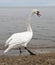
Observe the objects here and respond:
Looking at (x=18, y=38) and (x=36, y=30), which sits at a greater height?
(x=18, y=38)

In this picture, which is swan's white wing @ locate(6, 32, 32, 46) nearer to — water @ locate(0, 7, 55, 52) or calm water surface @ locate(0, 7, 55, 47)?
calm water surface @ locate(0, 7, 55, 47)

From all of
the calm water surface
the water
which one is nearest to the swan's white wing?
the calm water surface

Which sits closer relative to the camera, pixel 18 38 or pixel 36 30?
pixel 18 38

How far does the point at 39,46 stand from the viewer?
748 inches

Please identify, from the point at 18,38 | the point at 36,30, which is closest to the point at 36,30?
the point at 36,30

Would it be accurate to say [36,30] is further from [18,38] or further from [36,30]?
[18,38]

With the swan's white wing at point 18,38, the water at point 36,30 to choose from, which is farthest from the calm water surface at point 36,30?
the swan's white wing at point 18,38

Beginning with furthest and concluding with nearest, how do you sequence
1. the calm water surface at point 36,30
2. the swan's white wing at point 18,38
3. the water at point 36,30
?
the calm water surface at point 36,30
the water at point 36,30
the swan's white wing at point 18,38

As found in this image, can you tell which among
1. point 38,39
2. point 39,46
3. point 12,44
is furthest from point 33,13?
point 38,39

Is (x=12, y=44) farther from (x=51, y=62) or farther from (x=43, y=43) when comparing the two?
(x=43, y=43)

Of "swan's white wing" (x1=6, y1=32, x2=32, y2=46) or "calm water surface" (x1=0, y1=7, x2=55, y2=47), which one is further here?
Result: "calm water surface" (x1=0, y1=7, x2=55, y2=47)

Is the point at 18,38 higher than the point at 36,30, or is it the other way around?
the point at 18,38

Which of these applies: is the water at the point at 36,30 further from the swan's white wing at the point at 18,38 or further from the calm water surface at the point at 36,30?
the swan's white wing at the point at 18,38

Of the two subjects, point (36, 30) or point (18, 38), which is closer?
point (18, 38)
